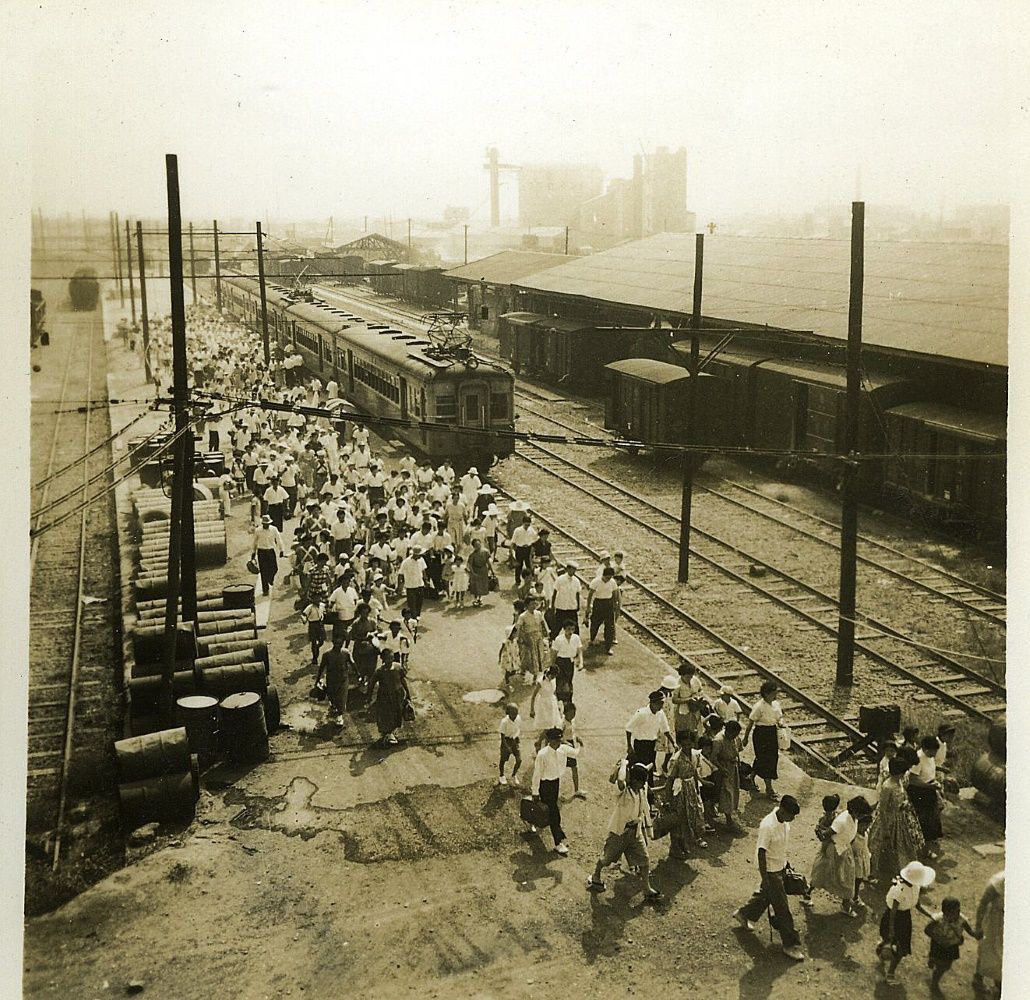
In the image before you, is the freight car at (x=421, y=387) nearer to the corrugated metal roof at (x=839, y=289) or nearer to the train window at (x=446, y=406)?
the train window at (x=446, y=406)

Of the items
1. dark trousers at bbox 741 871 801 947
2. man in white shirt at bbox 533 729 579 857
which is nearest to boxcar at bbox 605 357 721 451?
man in white shirt at bbox 533 729 579 857

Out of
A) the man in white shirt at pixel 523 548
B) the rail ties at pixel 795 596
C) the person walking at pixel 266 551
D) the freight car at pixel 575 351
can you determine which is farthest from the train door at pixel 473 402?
the freight car at pixel 575 351

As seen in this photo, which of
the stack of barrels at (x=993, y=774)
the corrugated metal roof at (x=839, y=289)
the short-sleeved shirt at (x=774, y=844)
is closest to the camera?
the short-sleeved shirt at (x=774, y=844)

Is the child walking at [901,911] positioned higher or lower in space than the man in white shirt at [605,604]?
lower

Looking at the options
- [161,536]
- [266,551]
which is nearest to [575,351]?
[161,536]

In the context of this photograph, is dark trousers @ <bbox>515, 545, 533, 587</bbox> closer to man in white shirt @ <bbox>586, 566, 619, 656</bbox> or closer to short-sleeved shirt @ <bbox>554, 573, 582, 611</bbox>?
man in white shirt @ <bbox>586, 566, 619, 656</bbox>
